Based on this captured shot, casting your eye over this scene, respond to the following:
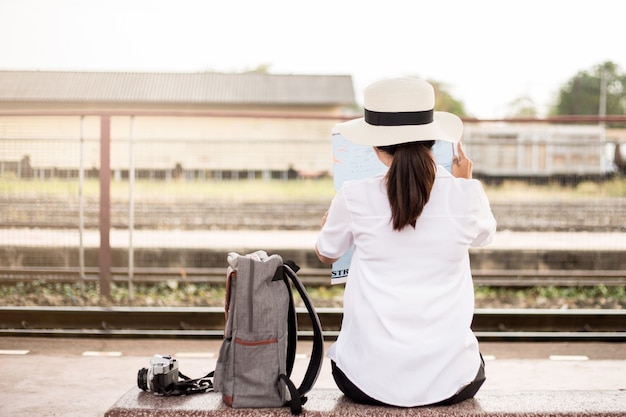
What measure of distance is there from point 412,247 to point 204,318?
362 cm

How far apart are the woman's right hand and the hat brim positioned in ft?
0.68

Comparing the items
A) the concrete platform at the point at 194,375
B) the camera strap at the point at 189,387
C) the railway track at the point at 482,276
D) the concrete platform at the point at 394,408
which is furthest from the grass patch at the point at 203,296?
the concrete platform at the point at 394,408

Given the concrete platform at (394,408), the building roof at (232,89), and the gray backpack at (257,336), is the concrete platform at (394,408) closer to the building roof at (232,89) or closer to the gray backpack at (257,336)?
the gray backpack at (257,336)

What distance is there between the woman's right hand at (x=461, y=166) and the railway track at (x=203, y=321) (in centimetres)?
300

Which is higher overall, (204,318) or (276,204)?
(276,204)

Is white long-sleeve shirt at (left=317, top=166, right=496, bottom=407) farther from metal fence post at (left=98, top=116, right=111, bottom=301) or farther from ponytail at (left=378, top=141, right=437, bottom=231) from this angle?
metal fence post at (left=98, top=116, right=111, bottom=301)

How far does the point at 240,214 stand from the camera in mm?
8180

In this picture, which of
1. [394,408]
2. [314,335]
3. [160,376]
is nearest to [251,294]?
[314,335]

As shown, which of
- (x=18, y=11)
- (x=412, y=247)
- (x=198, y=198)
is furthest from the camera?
(x=18, y=11)

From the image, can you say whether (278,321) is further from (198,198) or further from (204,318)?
(198,198)

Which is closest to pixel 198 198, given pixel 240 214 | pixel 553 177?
pixel 240 214

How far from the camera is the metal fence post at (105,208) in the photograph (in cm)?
632

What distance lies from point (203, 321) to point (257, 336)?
3400mm

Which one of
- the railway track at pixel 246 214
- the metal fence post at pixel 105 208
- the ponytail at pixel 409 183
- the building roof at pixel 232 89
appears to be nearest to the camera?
the ponytail at pixel 409 183
